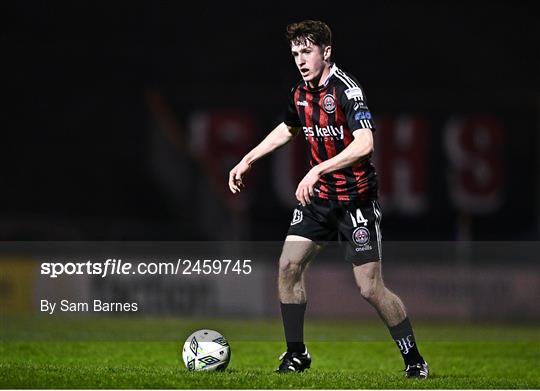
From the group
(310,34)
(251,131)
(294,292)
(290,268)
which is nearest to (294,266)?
(290,268)

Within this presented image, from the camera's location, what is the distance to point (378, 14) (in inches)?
1245

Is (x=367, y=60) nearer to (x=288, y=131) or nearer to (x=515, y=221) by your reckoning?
(x=515, y=221)

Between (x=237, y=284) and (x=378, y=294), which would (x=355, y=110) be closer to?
→ (x=378, y=294)

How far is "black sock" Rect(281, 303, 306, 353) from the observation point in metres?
7.99

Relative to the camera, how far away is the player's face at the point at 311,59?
7.62m

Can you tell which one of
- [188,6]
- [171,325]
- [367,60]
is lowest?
[171,325]

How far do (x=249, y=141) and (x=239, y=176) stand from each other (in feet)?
49.4

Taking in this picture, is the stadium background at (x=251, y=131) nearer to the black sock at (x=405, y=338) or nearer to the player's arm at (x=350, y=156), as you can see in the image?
the black sock at (x=405, y=338)

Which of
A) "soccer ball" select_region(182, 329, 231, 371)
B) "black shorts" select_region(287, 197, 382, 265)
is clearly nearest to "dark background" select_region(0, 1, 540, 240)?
"soccer ball" select_region(182, 329, 231, 371)

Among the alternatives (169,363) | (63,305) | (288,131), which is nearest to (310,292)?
(63,305)

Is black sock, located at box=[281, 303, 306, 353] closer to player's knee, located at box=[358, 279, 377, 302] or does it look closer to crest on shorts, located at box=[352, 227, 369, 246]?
player's knee, located at box=[358, 279, 377, 302]

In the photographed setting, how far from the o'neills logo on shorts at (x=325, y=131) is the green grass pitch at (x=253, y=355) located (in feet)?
5.37

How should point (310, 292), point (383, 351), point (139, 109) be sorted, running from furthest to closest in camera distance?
point (139, 109) → point (310, 292) → point (383, 351)

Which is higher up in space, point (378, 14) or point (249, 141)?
point (378, 14)
